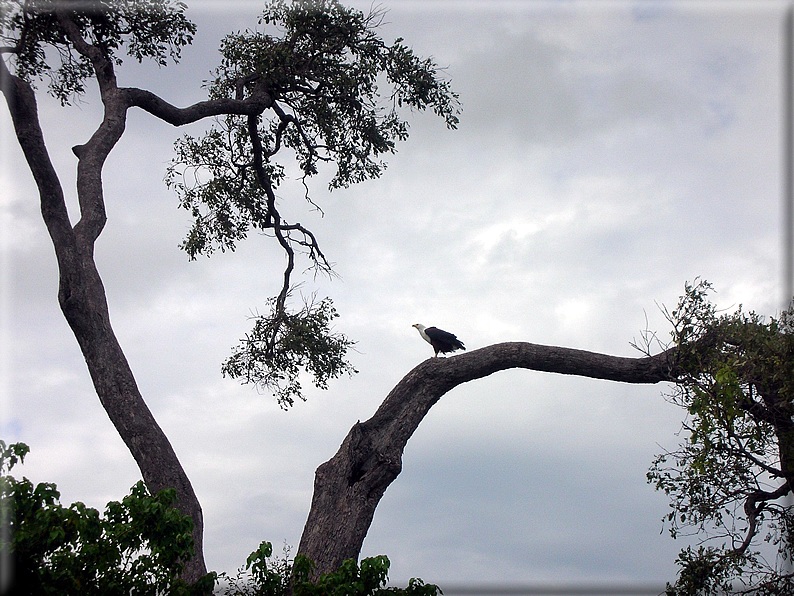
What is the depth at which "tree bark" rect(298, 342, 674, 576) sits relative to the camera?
1183 centimetres

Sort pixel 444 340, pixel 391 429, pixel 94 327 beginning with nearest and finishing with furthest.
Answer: pixel 94 327 → pixel 391 429 → pixel 444 340

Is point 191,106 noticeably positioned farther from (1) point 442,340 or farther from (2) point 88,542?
(2) point 88,542

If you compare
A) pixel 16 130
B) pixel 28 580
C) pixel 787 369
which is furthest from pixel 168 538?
pixel 787 369

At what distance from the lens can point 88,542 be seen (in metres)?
8.48

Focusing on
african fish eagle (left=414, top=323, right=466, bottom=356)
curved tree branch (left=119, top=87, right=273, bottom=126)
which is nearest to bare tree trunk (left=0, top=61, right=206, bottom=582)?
curved tree branch (left=119, top=87, right=273, bottom=126)

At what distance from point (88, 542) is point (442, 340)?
753 cm

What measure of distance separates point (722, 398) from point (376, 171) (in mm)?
10357

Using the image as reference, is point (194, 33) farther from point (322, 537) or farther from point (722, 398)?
point (722, 398)

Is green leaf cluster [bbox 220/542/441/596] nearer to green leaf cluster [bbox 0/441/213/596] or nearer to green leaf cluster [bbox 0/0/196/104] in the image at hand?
green leaf cluster [bbox 0/441/213/596]

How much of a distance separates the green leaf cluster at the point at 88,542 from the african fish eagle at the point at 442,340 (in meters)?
6.58

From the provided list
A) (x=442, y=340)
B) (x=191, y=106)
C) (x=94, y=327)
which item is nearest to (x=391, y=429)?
(x=442, y=340)

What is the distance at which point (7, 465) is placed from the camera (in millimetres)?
8266

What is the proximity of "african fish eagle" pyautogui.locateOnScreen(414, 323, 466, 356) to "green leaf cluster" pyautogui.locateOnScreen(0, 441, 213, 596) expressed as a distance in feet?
21.6

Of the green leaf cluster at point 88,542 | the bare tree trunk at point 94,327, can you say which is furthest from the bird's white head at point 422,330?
the green leaf cluster at point 88,542
